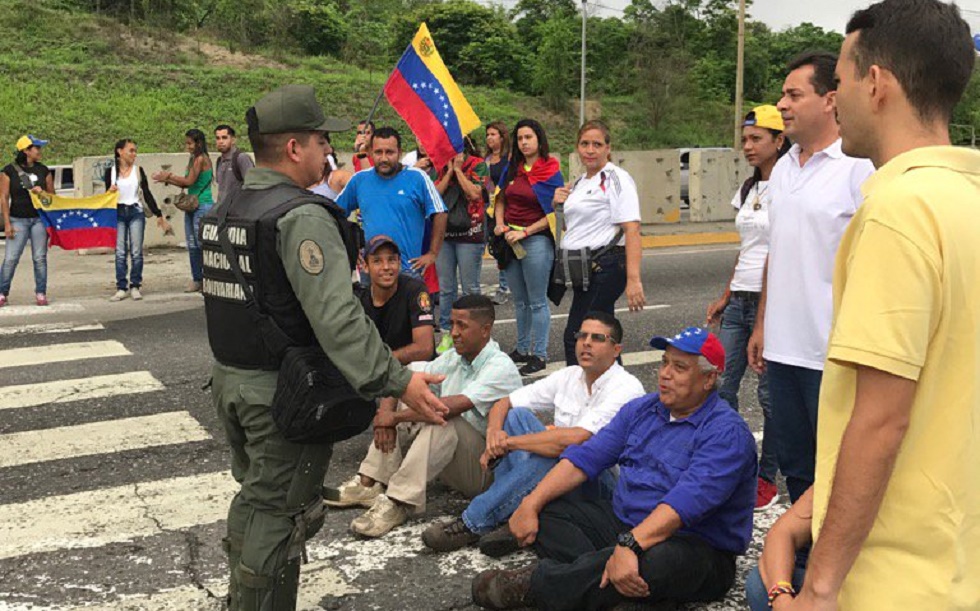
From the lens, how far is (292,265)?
3230mm

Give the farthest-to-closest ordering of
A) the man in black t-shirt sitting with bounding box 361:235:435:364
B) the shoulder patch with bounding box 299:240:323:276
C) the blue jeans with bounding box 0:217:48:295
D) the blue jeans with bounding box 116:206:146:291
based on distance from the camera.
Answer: the blue jeans with bounding box 116:206:146:291 → the blue jeans with bounding box 0:217:48:295 → the man in black t-shirt sitting with bounding box 361:235:435:364 → the shoulder patch with bounding box 299:240:323:276

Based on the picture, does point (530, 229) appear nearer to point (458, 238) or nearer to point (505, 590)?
point (458, 238)

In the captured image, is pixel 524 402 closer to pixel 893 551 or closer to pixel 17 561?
pixel 17 561

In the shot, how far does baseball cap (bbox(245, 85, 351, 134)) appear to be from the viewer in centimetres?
341

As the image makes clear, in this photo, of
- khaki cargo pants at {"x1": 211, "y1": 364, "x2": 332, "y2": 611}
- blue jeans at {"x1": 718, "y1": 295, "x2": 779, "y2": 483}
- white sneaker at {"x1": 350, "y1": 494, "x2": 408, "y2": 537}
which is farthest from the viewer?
blue jeans at {"x1": 718, "y1": 295, "x2": 779, "y2": 483}

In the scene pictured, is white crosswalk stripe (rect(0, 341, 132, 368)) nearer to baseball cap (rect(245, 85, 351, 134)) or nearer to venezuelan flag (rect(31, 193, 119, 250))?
venezuelan flag (rect(31, 193, 119, 250))

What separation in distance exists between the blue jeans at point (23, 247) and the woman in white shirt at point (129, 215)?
29.2 inches

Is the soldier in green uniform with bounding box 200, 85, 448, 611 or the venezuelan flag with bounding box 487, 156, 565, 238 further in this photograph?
the venezuelan flag with bounding box 487, 156, 565, 238

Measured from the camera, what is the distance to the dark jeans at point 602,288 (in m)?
6.53

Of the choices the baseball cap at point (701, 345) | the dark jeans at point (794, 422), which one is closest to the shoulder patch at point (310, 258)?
the baseball cap at point (701, 345)

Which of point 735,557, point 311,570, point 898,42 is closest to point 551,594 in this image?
point 735,557

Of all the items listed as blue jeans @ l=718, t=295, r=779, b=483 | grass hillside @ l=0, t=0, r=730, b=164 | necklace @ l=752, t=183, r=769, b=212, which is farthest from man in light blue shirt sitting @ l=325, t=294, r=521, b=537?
grass hillside @ l=0, t=0, r=730, b=164

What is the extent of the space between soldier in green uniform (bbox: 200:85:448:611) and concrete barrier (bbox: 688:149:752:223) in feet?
55.5

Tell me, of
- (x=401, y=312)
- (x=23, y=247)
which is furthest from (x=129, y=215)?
(x=401, y=312)
